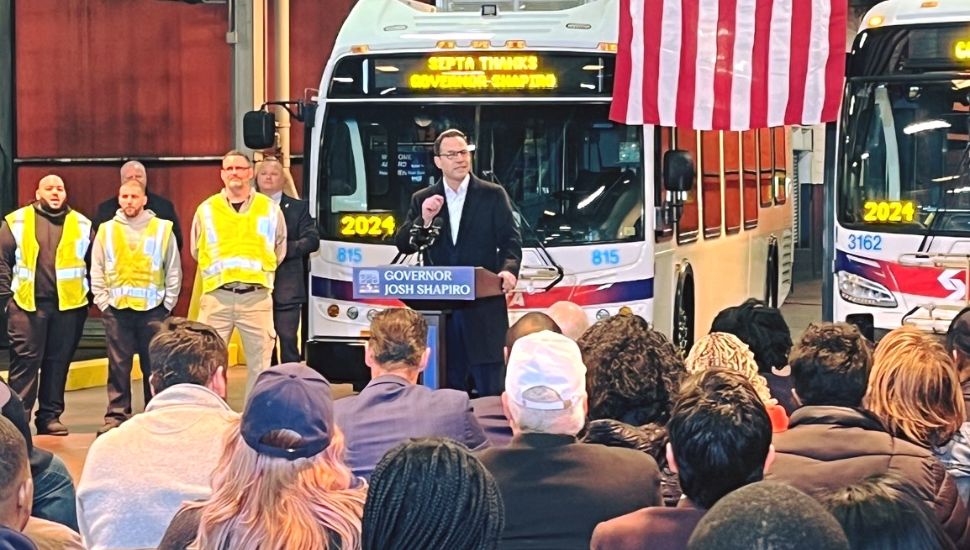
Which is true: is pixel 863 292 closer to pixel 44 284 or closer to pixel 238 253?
pixel 238 253

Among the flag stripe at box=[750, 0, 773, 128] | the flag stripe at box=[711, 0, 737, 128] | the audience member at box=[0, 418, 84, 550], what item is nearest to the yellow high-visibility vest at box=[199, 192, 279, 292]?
the flag stripe at box=[711, 0, 737, 128]

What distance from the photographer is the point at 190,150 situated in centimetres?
1778

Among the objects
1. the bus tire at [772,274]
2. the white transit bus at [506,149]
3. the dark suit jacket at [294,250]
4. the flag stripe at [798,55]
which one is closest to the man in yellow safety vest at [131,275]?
the dark suit jacket at [294,250]

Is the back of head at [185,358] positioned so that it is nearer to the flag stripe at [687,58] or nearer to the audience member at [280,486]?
the audience member at [280,486]

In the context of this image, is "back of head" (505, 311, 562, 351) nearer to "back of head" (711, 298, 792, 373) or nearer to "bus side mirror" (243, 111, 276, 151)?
"back of head" (711, 298, 792, 373)

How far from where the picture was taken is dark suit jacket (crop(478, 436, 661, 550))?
4297 mm

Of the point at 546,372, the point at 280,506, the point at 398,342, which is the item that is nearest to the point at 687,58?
the point at 398,342

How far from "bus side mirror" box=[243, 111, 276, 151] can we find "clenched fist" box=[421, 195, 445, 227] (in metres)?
3.06

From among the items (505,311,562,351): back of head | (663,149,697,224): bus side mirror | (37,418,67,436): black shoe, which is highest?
(663,149,697,224): bus side mirror

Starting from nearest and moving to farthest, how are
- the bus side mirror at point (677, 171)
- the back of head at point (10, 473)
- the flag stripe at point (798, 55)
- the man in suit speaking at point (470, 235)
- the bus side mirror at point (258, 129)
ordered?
the back of head at point (10, 473), the man in suit speaking at point (470, 235), the flag stripe at point (798, 55), the bus side mirror at point (677, 171), the bus side mirror at point (258, 129)

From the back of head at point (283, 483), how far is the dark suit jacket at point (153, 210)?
23.7 feet

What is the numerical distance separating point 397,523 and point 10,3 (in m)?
15.5

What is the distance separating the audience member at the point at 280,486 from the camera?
3621 mm

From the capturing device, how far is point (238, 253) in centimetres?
1069
